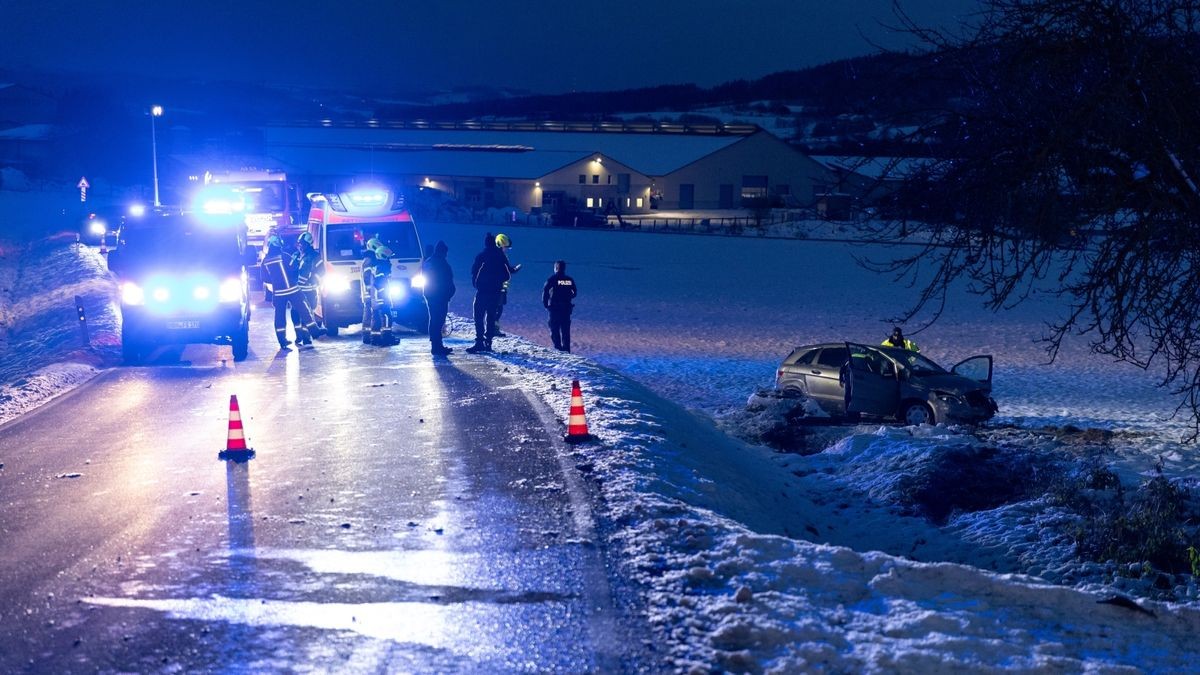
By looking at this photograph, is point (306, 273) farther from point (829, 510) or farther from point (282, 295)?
point (829, 510)

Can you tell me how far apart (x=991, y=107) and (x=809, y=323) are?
69.6 ft

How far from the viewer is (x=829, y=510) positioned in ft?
41.0

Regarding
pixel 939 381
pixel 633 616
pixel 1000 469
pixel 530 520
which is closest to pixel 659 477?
pixel 530 520

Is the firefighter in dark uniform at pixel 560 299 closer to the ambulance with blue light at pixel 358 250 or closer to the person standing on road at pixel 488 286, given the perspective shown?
the person standing on road at pixel 488 286

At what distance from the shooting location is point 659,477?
31.3 ft

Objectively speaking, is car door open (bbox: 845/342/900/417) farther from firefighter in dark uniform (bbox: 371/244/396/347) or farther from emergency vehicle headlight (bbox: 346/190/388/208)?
emergency vehicle headlight (bbox: 346/190/388/208)

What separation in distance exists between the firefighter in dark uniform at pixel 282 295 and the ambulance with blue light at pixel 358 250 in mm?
1082

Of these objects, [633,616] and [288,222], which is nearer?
[633,616]

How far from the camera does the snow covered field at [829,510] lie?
19.8 ft

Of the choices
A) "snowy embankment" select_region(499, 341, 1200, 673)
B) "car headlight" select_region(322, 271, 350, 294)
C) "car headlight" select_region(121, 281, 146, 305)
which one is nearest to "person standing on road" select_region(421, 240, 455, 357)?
"car headlight" select_region(322, 271, 350, 294)

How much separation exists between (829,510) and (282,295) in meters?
10.8

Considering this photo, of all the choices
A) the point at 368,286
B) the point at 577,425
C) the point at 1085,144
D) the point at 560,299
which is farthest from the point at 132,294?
the point at 1085,144

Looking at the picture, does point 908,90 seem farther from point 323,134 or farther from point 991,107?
point 323,134

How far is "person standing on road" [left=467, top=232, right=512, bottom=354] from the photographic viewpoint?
18844 millimetres
